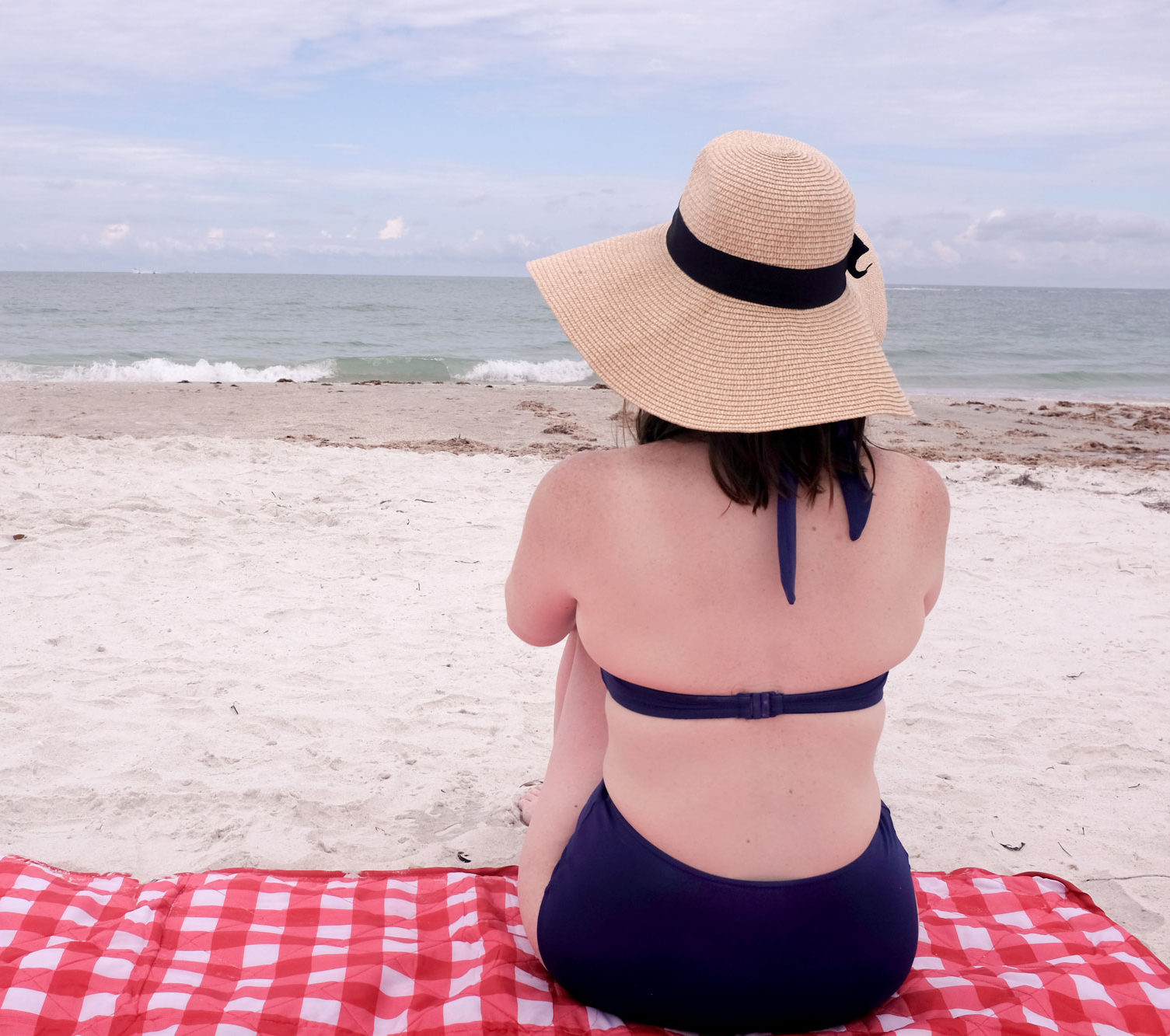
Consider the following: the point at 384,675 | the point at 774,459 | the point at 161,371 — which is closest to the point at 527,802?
the point at 384,675

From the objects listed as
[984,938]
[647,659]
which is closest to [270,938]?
[647,659]

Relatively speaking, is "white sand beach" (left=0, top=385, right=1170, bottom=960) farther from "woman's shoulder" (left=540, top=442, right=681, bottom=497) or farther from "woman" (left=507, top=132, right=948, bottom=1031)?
"woman's shoulder" (left=540, top=442, right=681, bottom=497)

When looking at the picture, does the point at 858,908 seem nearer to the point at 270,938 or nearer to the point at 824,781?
the point at 824,781

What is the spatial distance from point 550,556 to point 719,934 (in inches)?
23.5

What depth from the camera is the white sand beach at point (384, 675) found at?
252cm

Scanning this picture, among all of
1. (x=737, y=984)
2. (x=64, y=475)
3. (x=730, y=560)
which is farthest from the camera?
(x=64, y=475)

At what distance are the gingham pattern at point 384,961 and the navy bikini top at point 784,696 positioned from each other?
583 millimetres

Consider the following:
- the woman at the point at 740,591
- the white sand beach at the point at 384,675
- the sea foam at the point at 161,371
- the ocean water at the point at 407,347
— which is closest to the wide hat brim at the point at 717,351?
the woman at the point at 740,591

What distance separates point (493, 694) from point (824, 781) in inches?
78.4

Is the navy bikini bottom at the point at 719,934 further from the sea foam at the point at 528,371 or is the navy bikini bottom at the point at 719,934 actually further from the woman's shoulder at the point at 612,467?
the sea foam at the point at 528,371

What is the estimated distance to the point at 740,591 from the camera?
133 centimetres

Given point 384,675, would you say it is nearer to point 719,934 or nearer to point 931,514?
point 719,934

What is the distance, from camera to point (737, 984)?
145 cm

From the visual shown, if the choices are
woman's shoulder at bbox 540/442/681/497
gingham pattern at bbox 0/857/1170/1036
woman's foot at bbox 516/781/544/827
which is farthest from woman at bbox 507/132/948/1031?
woman's foot at bbox 516/781/544/827
